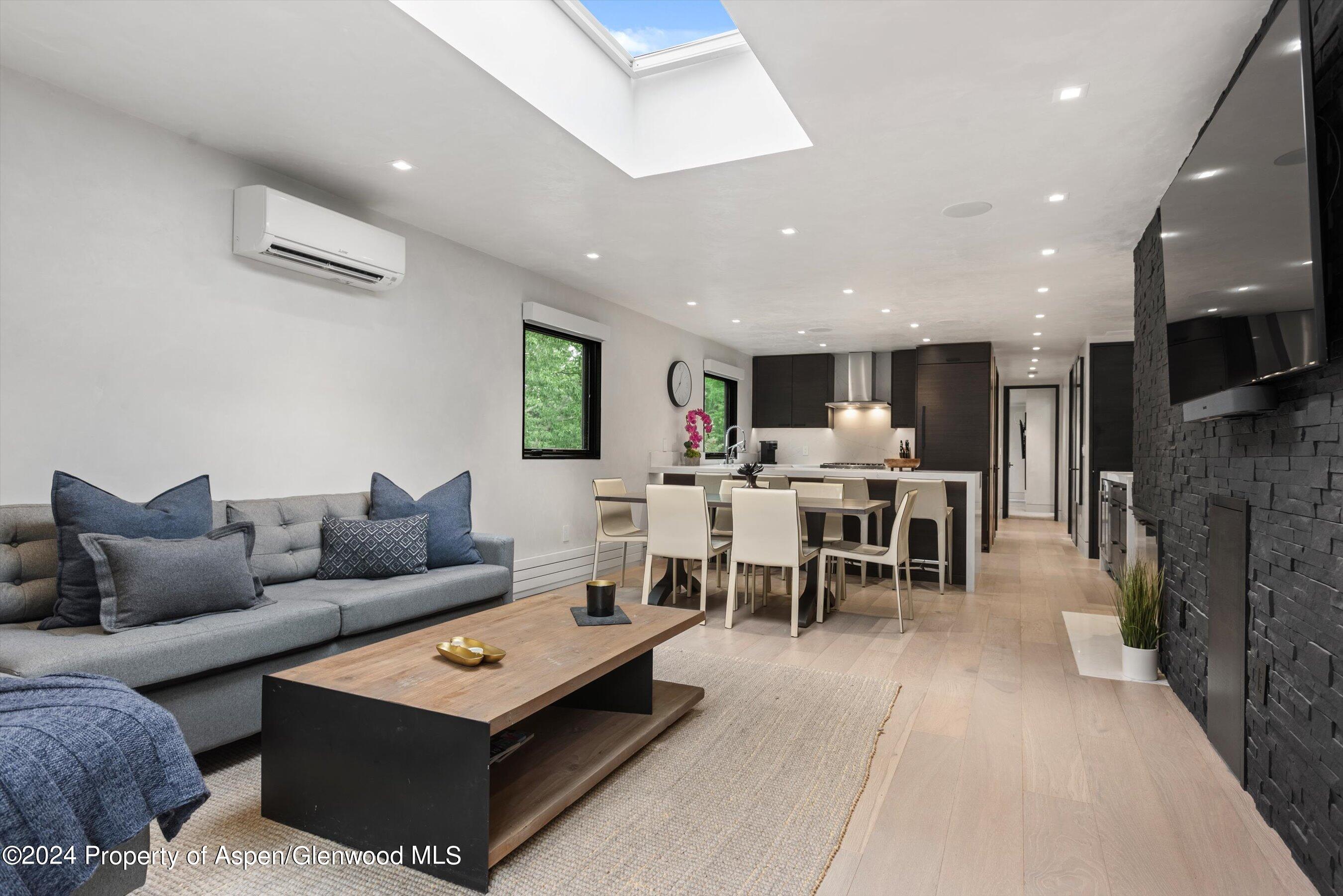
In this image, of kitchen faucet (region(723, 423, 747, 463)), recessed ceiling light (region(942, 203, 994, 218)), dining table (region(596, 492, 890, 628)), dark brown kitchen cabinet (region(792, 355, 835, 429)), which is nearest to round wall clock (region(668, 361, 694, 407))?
kitchen faucet (region(723, 423, 747, 463))

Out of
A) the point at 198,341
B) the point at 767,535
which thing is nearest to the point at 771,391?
the point at 767,535

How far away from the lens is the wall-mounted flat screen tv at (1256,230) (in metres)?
1.64

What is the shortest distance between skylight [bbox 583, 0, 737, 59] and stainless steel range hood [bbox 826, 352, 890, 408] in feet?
20.3

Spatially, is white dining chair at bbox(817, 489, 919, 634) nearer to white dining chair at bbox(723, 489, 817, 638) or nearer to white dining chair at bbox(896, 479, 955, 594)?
white dining chair at bbox(723, 489, 817, 638)

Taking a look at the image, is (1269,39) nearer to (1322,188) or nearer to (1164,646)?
(1322,188)

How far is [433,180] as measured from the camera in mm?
3531

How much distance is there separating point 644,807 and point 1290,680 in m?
1.81

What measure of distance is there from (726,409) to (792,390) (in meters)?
0.94

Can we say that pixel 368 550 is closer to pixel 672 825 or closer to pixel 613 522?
pixel 672 825

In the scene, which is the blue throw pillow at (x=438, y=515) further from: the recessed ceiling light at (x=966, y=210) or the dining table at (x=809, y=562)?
the recessed ceiling light at (x=966, y=210)

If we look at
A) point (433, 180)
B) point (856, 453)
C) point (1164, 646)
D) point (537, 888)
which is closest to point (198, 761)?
point (537, 888)

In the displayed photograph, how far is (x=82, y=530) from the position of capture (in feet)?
7.90

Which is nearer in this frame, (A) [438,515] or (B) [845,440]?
(A) [438,515]

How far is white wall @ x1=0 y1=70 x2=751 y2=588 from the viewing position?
2604 mm
